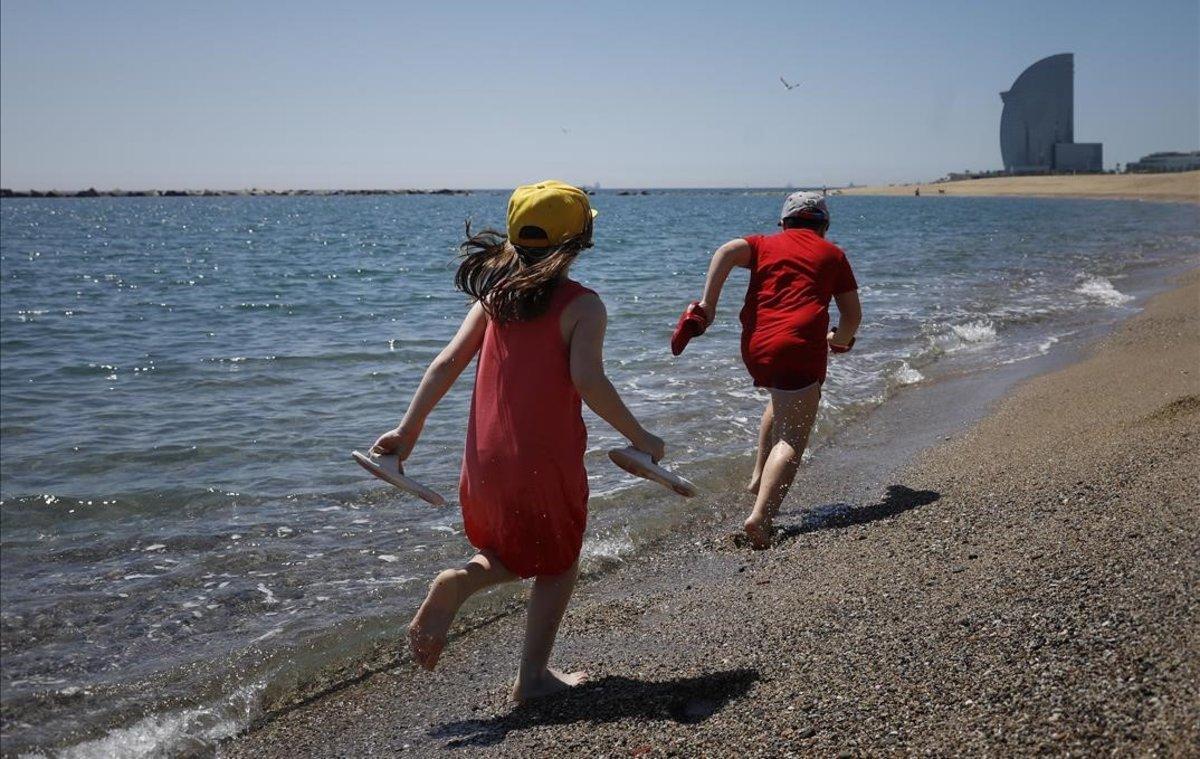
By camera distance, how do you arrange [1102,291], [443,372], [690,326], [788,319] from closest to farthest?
[443,372] → [690,326] → [788,319] → [1102,291]

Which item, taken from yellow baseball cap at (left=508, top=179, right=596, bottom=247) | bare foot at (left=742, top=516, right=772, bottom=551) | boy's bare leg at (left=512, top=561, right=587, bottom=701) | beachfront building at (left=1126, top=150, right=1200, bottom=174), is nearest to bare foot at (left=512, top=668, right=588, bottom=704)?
boy's bare leg at (left=512, top=561, right=587, bottom=701)

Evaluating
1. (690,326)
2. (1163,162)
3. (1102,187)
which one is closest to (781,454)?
(690,326)

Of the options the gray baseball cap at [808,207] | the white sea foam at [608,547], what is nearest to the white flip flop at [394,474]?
the white sea foam at [608,547]

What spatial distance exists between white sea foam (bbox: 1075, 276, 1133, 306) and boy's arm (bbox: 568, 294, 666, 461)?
13.4 m

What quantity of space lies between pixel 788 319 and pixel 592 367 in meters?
2.28

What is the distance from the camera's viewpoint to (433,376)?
3.29 metres

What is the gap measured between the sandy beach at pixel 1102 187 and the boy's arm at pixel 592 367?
233 ft

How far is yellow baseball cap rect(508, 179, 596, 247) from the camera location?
3.13 m

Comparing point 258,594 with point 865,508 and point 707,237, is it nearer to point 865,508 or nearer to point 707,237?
point 865,508

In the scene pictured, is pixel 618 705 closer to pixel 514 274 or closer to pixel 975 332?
pixel 514 274

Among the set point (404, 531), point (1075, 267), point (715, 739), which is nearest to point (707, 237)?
point (1075, 267)

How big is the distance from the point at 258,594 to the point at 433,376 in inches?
92.5

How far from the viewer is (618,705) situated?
315cm

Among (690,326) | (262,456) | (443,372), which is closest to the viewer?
(443,372)
